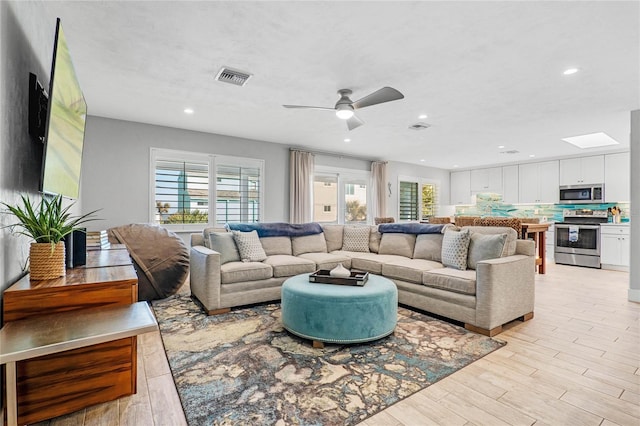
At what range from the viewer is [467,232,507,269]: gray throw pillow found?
3.20m

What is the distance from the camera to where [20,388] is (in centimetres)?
152

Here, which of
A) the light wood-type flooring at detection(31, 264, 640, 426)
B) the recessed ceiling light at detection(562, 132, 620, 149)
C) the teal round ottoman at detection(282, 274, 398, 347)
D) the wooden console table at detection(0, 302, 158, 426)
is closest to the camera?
the wooden console table at detection(0, 302, 158, 426)

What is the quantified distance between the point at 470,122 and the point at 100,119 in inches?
212

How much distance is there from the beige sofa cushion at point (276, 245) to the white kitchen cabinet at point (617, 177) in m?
6.77

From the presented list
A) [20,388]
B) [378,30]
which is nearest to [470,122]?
[378,30]

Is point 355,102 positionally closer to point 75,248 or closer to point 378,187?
point 75,248

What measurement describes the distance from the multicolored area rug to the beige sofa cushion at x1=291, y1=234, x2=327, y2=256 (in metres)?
1.50

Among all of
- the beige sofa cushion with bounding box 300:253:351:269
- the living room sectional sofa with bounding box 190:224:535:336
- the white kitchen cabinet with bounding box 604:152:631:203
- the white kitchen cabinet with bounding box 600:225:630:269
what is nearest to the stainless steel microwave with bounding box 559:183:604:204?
the white kitchen cabinet with bounding box 604:152:631:203

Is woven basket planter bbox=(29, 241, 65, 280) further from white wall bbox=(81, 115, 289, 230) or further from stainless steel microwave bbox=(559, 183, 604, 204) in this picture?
stainless steel microwave bbox=(559, 183, 604, 204)

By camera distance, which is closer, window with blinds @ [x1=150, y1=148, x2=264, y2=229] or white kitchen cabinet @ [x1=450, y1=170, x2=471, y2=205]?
window with blinds @ [x1=150, y1=148, x2=264, y2=229]

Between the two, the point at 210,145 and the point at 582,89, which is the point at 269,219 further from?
the point at 582,89

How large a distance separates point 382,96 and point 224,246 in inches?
97.9

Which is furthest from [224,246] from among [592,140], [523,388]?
[592,140]

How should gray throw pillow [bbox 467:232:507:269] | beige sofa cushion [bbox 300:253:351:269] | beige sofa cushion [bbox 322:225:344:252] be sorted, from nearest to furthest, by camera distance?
gray throw pillow [bbox 467:232:507:269] < beige sofa cushion [bbox 300:253:351:269] < beige sofa cushion [bbox 322:225:344:252]
